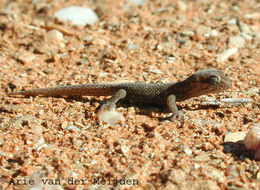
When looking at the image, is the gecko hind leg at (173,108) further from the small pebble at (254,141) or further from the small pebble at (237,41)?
the small pebble at (237,41)

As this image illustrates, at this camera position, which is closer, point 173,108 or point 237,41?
point 173,108

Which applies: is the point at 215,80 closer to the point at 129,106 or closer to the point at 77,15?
the point at 129,106

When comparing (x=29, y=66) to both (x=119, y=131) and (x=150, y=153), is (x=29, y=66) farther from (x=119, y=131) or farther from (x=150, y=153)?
(x=150, y=153)

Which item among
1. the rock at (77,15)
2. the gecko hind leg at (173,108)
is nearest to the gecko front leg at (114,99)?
the gecko hind leg at (173,108)

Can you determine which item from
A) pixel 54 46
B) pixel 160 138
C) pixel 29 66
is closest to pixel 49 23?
pixel 54 46

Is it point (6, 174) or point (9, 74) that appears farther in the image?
point (9, 74)

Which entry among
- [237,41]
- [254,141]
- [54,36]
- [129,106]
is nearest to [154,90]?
[129,106]

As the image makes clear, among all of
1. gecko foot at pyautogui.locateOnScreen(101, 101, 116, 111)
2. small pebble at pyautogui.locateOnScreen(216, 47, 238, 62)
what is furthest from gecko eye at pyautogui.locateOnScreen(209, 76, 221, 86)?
small pebble at pyautogui.locateOnScreen(216, 47, 238, 62)
